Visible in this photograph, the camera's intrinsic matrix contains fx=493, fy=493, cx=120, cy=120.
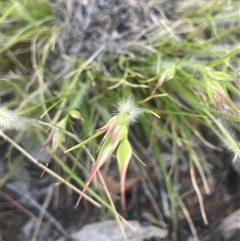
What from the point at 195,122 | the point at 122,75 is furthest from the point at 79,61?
the point at 195,122

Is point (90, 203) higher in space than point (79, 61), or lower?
lower

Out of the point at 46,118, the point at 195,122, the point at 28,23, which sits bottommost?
the point at 195,122

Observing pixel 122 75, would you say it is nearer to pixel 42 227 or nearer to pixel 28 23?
pixel 28 23

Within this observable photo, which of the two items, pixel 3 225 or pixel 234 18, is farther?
pixel 234 18

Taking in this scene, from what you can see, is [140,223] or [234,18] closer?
[140,223]

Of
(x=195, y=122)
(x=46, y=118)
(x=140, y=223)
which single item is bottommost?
(x=140, y=223)

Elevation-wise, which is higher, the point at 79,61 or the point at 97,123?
the point at 79,61

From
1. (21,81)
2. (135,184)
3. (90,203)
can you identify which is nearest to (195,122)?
(135,184)

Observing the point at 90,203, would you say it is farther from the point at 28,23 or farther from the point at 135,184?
the point at 28,23
